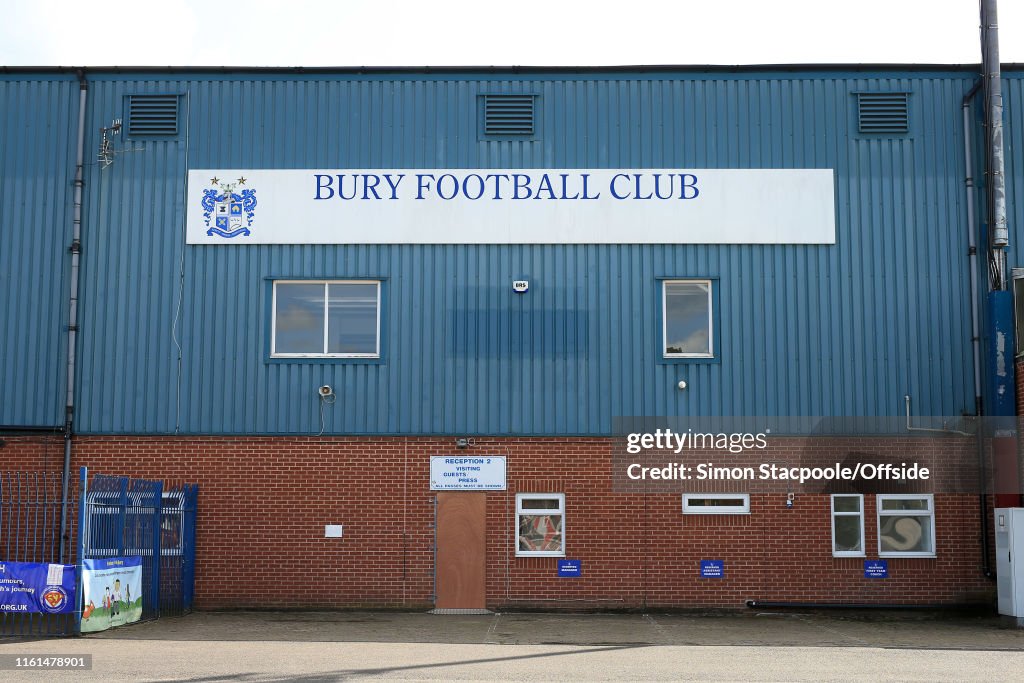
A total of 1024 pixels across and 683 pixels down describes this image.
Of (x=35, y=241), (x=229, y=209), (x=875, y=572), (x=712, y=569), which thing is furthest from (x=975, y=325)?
(x=35, y=241)

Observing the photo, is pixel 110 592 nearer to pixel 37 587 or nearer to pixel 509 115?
pixel 37 587

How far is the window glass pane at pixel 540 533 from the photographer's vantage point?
19.0 metres

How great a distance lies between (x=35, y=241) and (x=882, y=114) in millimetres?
14383

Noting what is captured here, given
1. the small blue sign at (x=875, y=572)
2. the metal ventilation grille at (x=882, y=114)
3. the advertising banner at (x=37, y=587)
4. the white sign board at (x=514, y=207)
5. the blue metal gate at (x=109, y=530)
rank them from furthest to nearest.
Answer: the metal ventilation grille at (x=882, y=114) → the white sign board at (x=514, y=207) → the small blue sign at (x=875, y=572) → the blue metal gate at (x=109, y=530) → the advertising banner at (x=37, y=587)

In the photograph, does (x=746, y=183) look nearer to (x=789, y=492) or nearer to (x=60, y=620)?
(x=789, y=492)

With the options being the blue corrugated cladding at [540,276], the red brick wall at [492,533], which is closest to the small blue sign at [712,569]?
the red brick wall at [492,533]

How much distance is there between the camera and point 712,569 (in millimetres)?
18859

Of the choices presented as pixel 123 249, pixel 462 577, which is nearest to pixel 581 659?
pixel 462 577

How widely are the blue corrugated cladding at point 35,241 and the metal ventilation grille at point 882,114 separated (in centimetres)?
1333

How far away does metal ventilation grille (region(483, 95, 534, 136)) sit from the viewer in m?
19.8

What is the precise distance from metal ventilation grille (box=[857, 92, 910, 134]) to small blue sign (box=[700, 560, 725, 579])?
302 inches

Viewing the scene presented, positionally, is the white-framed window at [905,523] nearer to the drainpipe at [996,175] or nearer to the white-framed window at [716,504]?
the white-framed window at [716,504]

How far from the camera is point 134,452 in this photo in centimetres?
1902

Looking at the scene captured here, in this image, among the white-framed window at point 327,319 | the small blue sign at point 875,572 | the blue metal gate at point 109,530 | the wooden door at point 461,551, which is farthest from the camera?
the white-framed window at point 327,319
